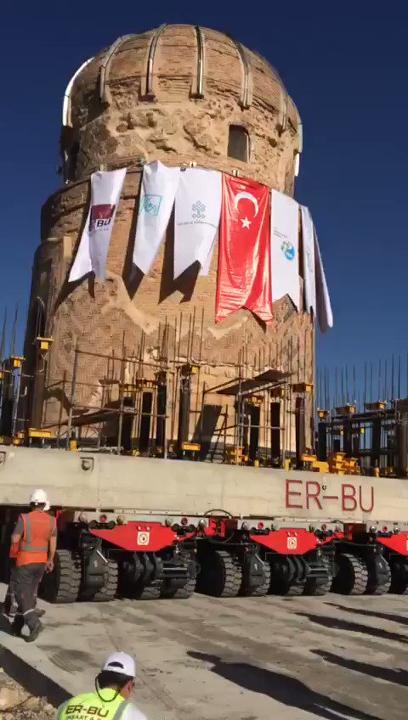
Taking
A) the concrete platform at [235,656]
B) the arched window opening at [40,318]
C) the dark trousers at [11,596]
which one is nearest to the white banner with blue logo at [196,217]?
the arched window opening at [40,318]

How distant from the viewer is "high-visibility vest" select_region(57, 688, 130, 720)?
297cm

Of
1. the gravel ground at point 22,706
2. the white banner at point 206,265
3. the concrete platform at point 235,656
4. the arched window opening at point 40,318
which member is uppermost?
the white banner at point 206,265

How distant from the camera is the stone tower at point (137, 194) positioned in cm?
1933

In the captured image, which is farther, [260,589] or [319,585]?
[319,585]

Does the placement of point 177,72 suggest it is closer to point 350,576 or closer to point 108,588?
point 350,576

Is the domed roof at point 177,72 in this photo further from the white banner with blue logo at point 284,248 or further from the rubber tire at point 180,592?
the rubber tire at point 180,592

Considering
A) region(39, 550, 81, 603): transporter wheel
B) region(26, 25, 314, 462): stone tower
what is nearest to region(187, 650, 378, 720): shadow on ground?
region(39, 550, 81, 603): transporter wheel

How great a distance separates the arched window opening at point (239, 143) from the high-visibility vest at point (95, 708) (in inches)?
797

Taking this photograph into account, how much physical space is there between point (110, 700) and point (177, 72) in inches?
819

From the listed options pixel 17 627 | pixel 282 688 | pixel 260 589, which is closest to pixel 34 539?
pixel 17 627

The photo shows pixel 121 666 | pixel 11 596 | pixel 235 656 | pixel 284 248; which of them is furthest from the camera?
pixel 284 248

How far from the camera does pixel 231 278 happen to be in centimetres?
1992

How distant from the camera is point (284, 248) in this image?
21.3 meters

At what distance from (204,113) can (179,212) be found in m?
3.56
